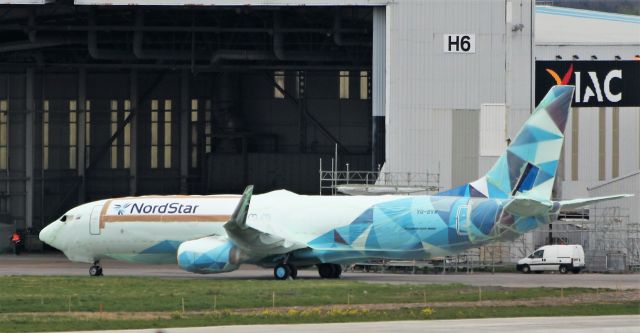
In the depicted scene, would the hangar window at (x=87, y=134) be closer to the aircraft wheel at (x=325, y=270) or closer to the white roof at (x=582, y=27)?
the white roof at (x=582, y=27)

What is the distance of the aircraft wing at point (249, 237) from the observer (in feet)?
154

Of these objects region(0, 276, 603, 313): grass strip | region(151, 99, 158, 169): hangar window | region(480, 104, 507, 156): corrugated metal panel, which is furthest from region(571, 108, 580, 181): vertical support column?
region(0, 276, 603, 313): grass strip

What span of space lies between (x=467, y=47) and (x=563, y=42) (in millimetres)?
9316

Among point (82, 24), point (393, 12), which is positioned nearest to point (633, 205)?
point (393, 12)

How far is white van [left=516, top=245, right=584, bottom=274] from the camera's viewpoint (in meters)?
58.3

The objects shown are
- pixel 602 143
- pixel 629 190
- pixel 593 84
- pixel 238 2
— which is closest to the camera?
pixel 629 190

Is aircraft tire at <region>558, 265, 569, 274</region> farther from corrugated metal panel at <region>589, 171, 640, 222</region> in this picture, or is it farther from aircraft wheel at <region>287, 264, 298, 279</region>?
aircraft wheel at <region>287, 264, 298, 279</region>

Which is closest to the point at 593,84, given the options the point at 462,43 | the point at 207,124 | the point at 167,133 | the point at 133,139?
the point at 462,43

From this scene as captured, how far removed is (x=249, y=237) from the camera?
48.3 metres

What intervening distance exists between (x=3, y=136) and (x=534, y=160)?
146 feet

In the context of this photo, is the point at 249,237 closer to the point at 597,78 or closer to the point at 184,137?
the point at 597,78

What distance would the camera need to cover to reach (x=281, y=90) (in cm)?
7988

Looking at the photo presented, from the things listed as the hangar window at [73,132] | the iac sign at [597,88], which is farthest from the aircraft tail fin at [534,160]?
the hangar window at [73,132]

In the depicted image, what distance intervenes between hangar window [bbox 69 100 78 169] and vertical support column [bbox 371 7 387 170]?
1017 inches
